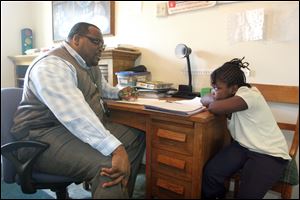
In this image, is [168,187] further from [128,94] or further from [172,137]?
[128,94]

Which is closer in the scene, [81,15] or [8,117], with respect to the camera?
[8,117]

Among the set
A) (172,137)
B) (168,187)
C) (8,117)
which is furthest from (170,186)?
(8,117)

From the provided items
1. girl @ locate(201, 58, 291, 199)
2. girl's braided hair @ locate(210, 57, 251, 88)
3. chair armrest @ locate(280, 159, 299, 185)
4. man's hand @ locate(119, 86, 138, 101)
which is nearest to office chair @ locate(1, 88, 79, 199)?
man's hand @ locate(119, 86, 138, 101)

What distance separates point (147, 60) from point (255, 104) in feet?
3.47

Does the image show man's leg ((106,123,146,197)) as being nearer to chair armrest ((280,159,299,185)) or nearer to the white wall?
the white wall

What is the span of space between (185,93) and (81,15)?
4.50ft

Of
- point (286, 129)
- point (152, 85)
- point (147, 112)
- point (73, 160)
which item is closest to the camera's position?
point (73, 160)

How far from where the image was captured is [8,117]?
1.17 meters

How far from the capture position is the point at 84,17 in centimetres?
238

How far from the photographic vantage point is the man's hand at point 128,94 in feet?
5.14

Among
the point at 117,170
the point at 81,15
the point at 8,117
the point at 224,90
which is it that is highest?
the point at 81,15

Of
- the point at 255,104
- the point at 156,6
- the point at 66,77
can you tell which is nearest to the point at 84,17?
the point at 156,6

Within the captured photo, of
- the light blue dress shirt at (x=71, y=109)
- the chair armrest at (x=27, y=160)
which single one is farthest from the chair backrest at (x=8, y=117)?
the light blue dress shirt at (x=71, y=109)

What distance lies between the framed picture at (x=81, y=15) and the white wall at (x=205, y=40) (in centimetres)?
7
